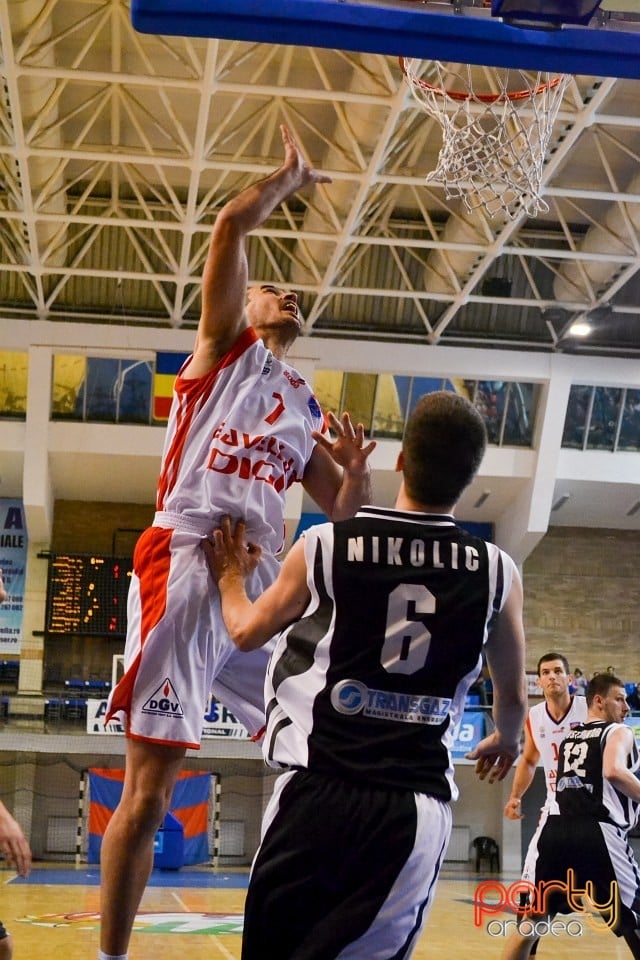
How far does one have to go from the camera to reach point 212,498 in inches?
173

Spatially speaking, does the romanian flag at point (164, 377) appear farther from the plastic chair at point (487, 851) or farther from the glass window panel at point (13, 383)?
the plastic chair at point (487, 851)

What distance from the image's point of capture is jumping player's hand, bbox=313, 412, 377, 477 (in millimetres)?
4578

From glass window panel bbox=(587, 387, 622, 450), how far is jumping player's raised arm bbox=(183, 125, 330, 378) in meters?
22.0

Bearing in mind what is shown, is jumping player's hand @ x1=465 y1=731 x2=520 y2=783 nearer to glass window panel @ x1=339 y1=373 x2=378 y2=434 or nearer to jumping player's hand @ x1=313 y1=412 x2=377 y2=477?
jumping player's hand @ x1=313 y1=412 x2=377 y2=477

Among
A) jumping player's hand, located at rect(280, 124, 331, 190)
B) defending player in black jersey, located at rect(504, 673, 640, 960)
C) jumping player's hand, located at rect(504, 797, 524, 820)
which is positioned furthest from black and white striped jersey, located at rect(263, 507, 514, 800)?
jumping player's hand, located at rect(504, 797, 524, 820)

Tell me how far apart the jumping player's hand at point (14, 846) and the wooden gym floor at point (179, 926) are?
4.61 meters

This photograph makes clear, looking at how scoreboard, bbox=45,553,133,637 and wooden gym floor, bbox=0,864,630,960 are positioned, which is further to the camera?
scoreboard, bbox=45,553,133,637

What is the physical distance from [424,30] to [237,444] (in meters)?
1.95

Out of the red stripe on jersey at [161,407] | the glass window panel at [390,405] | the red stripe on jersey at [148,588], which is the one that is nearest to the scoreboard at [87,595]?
the red stripe on jersey at [161,407]

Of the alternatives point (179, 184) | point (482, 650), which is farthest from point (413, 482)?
point (179, 184)

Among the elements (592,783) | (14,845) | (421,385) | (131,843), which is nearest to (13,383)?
(421,385)

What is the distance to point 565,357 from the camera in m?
25.1

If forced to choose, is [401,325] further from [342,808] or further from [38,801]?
[342,808]

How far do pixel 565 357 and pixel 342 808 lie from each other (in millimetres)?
22846
